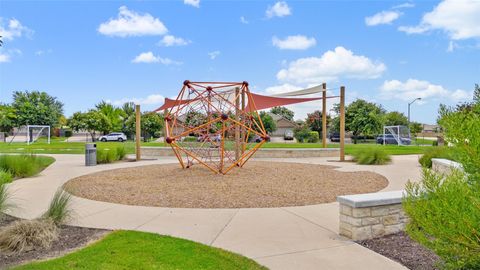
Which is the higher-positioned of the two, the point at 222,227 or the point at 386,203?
the point at 386,203

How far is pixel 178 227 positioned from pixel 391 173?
851 centimetres

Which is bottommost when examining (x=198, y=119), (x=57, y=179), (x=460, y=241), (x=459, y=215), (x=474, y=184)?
(x=57, y=179)

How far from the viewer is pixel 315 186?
897cm

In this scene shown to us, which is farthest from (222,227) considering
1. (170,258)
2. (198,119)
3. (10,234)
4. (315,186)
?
(198,119)

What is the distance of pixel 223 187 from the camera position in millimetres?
8727

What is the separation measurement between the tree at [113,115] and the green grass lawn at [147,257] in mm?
51739

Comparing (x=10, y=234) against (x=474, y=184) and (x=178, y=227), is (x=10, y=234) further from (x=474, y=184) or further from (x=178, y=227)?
(x=474, y=184)

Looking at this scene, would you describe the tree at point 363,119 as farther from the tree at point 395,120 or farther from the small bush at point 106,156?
the small bush at point 106,156

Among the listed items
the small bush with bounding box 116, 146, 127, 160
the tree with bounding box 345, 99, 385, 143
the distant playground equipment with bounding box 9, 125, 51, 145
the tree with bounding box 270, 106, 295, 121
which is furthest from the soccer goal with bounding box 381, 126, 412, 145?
the tree with bounding box 270, 106, 295, 121

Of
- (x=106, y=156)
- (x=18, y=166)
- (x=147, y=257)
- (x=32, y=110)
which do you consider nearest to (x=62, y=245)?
(x=147, y=257)

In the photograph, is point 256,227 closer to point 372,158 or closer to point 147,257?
point 147,257

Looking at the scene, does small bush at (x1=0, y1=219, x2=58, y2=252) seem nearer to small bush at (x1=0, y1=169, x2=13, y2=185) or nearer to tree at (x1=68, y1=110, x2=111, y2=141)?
small bush at (x1=0, y1=169, x2=13, y2=185)

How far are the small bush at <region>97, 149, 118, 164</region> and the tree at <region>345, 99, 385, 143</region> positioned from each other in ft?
115

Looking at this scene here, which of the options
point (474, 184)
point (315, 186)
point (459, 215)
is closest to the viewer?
point (459, 215)
